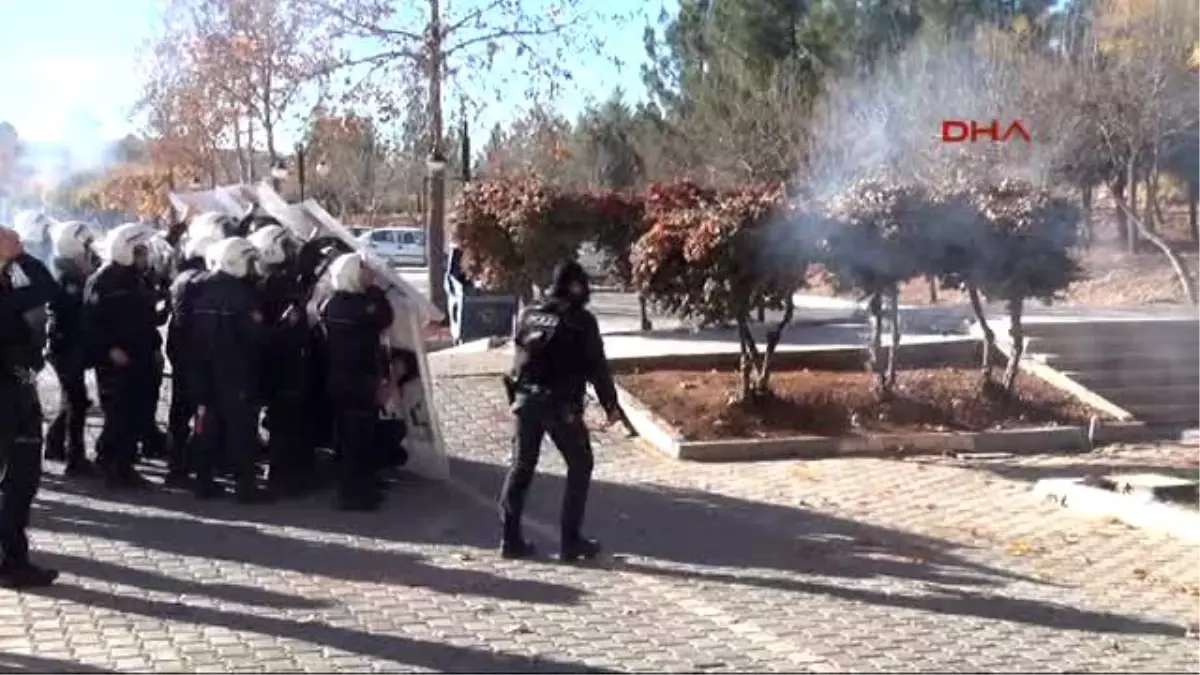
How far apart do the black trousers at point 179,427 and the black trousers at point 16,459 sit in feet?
9.45

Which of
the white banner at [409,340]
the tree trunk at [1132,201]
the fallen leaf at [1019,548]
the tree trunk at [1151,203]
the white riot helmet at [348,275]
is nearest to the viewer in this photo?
the fallen leaf at [1019,548]

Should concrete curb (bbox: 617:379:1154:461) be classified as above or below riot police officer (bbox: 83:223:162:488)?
below

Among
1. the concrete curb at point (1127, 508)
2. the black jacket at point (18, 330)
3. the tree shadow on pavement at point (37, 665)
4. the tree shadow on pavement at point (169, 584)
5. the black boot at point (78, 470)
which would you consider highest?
the black jacket at point (18, 330)

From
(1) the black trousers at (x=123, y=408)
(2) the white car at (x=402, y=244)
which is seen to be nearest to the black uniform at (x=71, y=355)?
(1) the black trousers at (x=123, y=408)

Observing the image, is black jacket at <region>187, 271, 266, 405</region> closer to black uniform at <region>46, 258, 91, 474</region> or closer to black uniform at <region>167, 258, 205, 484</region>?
black uniform at <region>167, 258, 205, 484</region>

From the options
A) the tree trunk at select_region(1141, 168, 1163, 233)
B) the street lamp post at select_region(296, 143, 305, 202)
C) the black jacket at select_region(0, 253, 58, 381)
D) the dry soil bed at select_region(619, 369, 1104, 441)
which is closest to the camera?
the black jacket at select_region(0, 253, 58, 381)

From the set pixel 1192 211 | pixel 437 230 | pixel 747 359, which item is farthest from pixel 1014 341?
pixel 1192 211

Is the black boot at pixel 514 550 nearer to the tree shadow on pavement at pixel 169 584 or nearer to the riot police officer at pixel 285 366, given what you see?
the tree shadow on pavement at pixel 169 584

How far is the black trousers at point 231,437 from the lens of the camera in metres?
10.5

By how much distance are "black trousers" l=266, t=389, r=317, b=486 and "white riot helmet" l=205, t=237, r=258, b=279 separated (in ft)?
2.82

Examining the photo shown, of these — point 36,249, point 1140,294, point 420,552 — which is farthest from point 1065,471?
point 1140,294

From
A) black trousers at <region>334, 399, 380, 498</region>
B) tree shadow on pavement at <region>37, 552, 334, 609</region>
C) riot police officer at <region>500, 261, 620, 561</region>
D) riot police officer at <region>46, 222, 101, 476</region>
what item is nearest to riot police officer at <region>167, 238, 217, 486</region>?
riot police officer at <region>46, 222, 101, 476</region>

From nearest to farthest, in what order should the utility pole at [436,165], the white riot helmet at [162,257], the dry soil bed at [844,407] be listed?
the white riot helmet at [162,257]
the dry soil bed at [844,407]
the utility pole at [436,165]

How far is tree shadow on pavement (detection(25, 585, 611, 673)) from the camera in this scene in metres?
6.95
